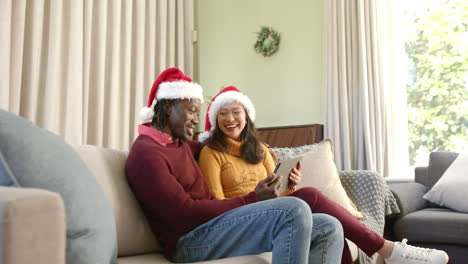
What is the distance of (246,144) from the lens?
8.36 feet

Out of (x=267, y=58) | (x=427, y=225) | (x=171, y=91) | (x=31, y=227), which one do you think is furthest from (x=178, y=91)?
(x=267, y=58)

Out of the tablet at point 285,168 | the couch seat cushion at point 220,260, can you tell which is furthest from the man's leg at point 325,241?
the tablet at point 285,168

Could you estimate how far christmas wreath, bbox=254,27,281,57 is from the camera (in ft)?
15.5

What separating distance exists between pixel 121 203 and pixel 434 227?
177 cm

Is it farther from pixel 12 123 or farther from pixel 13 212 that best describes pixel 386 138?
pixel 13 212

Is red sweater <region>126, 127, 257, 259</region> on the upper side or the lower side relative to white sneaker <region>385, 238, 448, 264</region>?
upper

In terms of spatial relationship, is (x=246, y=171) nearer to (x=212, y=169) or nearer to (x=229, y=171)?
(x=229, y=171)

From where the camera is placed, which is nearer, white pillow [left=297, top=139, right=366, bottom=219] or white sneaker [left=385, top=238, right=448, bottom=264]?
white sneaker [left=385, top=238, right=448, bottom=264]

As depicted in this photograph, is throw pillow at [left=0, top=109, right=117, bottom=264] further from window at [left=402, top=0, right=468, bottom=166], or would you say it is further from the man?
window at [left=402, top=0, right=468, bottom=166]

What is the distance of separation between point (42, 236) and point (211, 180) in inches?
58.0

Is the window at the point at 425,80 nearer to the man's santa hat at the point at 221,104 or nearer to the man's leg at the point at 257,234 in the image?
the man's santa hat at the point at 221,104

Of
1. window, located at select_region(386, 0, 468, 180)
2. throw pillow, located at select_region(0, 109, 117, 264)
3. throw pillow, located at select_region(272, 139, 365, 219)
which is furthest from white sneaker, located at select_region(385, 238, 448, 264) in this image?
window, located at select_region(386, 0, 468, 180)

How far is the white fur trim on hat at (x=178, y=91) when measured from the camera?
7.16 feet

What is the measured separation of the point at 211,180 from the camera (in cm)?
228
